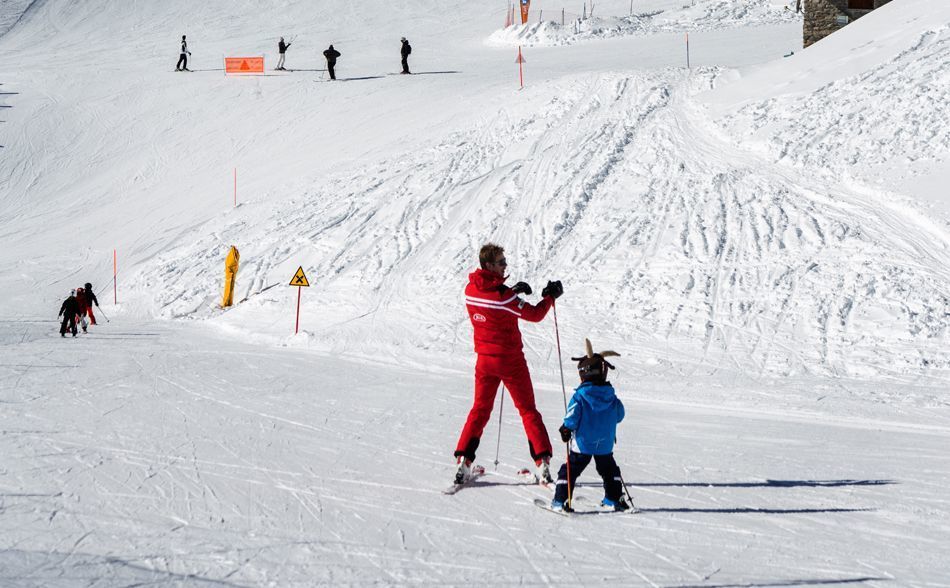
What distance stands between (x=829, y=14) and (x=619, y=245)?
13.0 metres

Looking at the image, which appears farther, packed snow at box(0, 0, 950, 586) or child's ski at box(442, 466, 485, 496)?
child's ski at box(442, 466, 485, 496)

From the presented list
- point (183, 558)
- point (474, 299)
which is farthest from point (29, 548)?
point (474, 299)

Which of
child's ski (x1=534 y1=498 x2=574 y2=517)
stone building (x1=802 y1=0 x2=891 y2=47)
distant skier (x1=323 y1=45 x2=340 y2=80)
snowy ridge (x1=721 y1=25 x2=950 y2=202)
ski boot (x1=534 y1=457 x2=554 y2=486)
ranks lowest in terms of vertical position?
child's ski (x1=534 y1=498 x2=574 y2=517)

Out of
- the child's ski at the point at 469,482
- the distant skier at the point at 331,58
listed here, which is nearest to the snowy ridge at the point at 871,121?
the child's ski at the point at 469,482

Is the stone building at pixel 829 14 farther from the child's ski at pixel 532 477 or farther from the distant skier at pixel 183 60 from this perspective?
the distant skier at pixel 183 60

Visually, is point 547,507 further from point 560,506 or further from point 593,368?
point 593,368

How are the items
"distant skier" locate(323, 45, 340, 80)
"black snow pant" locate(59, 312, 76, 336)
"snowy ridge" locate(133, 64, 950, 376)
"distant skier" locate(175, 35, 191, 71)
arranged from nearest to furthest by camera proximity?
"snowy ridge" locate(133, 64, 950, 376)
"black snow pant" locate(59, 312, 76, 336)
"distant skier" locate(323, 45, 340, 80)
"distant skier" locate(175, 35, 191, 71)

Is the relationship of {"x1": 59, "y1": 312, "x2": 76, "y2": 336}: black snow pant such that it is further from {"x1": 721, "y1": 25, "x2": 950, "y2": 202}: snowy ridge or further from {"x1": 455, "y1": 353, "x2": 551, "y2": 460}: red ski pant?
{"x1": 721, "y1": 25, "x2": 950, "y2": 202}: snowy ridge

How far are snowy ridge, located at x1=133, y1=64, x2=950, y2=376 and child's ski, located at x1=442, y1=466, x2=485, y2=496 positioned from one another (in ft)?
20.1

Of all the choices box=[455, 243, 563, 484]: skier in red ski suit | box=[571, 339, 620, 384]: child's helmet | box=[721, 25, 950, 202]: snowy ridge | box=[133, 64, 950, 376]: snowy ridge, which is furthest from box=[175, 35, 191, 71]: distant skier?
box=[571, 339, 620, 384]: child's helmet

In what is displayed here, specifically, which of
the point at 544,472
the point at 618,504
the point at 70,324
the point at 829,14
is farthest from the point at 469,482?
the point at 829,14

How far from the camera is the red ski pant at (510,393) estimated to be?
6.21m

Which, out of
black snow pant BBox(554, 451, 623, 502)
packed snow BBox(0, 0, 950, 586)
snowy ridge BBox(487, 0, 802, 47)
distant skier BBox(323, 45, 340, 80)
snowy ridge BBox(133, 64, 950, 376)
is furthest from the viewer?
snowy ridge BBox(487, 0, 802, 47)

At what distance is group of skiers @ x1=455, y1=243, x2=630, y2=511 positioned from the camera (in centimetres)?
563
